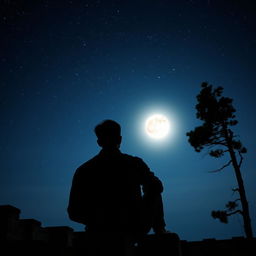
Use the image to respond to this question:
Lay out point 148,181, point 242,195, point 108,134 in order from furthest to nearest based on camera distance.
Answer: point 242,195 → point 108,134 → point 148,181

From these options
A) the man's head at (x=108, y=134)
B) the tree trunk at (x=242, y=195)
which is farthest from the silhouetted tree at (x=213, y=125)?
the man's head at (x=108, y=134)

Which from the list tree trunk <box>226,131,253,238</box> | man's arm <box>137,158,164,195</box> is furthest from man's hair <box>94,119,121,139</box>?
tree trunk <box>226,131,253,238</box>

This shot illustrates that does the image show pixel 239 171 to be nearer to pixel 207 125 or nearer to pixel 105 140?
pixel 207 125

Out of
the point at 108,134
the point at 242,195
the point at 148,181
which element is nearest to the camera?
the point at 148,181

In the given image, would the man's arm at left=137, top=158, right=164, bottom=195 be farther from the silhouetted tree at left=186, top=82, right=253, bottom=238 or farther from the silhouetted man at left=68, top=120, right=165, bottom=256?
the silhouetted tree at left=186, top=82, right=253, bottom=238

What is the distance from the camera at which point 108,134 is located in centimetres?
215

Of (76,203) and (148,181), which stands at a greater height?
(148,181)

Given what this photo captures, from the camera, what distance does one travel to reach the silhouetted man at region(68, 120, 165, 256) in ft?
5.67

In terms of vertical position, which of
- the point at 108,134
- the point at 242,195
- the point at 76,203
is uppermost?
the point at 242,195

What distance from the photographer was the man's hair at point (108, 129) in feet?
7.06

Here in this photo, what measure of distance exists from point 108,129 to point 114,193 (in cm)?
64

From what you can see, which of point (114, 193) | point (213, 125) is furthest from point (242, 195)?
point (114, 193)

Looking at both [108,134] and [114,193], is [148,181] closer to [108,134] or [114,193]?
[114,193]

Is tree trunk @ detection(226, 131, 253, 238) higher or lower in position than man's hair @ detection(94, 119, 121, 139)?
higher
